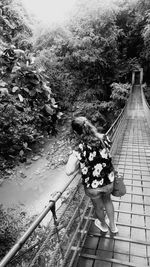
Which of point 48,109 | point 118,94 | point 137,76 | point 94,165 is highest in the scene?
point 137,76

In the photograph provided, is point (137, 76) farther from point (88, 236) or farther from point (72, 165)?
point (72, 165)

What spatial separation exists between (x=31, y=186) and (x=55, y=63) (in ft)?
20.4

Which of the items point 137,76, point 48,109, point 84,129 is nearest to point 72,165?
point 84,129

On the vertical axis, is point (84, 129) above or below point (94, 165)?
above

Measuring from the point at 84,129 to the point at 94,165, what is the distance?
0.32 meters

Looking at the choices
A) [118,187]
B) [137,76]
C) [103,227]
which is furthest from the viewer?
[137,76]

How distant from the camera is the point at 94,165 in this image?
1540mm

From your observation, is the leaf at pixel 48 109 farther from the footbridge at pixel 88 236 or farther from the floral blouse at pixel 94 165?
the footbridge at pixel 88 236

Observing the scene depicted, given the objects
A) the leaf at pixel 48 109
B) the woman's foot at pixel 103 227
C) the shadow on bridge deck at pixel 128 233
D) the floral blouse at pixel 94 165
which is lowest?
the shadow on bridge deck at pixel 128 233

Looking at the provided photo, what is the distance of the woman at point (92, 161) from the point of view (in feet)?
4.74

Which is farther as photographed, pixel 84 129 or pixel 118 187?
pixel 118 187

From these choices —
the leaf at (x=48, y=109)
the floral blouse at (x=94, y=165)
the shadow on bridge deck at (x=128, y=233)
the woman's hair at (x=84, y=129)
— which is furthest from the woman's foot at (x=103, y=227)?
the leaf at (x=48, y=109)

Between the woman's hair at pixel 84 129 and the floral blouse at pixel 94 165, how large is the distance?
6 centimetres

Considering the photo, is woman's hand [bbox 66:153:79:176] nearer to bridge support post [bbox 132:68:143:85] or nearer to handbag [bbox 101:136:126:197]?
handbag [bbox 101:136:126:197]
